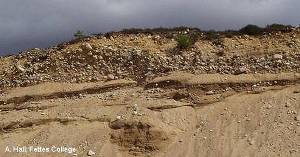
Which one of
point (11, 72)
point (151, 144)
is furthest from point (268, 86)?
point (11, 72)

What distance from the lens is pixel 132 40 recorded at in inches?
861

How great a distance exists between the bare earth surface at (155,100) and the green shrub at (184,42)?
0.22 meters

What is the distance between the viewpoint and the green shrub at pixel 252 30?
21.4 meters

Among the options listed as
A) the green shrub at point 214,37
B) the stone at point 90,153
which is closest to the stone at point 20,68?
the stone at point 90,153

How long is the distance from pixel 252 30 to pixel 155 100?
181 inches

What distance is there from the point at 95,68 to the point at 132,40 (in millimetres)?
1679

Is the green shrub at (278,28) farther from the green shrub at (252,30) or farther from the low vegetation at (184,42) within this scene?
the low vegetation at (184,42)

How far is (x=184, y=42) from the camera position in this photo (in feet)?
68.9

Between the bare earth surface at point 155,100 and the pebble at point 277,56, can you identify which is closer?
the bare earth surface at point 155,100

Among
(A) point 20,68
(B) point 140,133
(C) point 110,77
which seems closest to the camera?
(B) point 140,133

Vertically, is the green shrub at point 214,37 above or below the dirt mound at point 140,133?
above

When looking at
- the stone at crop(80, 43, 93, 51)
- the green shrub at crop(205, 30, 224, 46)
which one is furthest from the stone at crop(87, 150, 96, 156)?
the green shrub at crop(205, 30, 224, 46)

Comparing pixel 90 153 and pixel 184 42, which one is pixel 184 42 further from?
pixel 90 153

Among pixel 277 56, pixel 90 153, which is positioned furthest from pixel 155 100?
pixel 277 56
